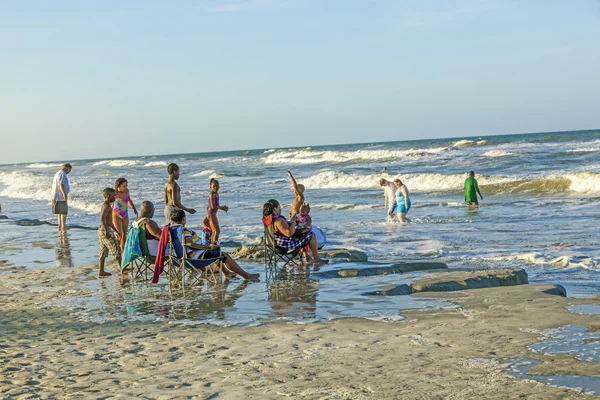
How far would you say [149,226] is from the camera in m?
9.02

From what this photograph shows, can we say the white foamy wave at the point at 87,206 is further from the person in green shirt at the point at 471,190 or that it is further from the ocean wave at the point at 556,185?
the ocean wave at the point at 556,185

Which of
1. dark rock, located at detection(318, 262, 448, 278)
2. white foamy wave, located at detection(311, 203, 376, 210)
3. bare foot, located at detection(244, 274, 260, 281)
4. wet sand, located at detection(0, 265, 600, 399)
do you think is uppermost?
wet sand, located at detection(0, 265, 600, 399)

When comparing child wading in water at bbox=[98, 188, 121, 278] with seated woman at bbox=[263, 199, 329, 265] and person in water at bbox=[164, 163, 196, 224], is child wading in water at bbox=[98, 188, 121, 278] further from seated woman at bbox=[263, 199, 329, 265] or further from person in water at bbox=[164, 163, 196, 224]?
seated woman at bbox=[263, 199, 329, 265]

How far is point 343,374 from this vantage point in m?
4.91

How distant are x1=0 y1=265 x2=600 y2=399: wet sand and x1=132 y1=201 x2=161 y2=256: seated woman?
186 cm

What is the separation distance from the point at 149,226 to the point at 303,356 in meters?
4.15

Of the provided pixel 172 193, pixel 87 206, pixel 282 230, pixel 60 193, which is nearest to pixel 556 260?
pixel 282 230

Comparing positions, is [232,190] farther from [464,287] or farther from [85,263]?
[464,287]

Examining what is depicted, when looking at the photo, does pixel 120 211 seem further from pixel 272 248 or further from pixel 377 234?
pixel 377 234

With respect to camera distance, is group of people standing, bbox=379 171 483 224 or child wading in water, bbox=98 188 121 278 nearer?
child wading in water, bbox=98 188 121 278

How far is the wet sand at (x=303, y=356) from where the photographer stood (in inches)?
183

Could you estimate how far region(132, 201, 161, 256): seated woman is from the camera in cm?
902

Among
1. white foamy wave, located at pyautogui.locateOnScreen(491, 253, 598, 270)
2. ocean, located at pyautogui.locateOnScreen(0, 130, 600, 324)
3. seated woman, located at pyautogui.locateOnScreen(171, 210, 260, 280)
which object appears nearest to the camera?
ocean, located at pyautogui.locateOnScreen(0, 130, 600, 324)

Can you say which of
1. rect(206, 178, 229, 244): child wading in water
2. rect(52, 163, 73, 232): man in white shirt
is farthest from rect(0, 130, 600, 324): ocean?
rect(206, 178, 229, 244): child wading in water
